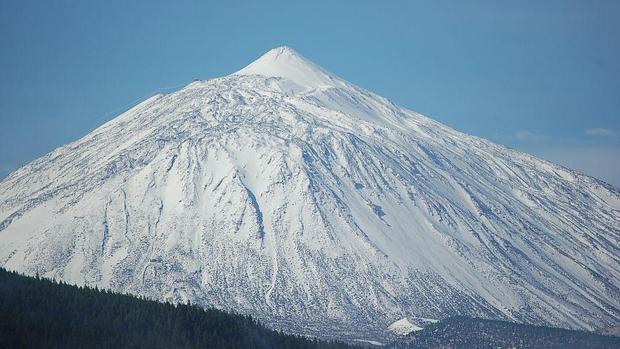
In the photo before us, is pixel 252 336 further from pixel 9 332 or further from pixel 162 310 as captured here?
pixel 9 332

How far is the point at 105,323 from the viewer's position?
416ft

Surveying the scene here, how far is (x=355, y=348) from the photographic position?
164 meters

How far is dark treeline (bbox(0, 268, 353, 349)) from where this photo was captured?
4550 inches

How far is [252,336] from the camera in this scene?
144000 mm

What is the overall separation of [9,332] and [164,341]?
2114 centimetres

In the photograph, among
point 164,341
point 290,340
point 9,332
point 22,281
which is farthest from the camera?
point 290,340

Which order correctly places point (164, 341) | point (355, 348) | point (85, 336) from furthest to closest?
1. point (355, 348)
2. point (164, 341)
3. point (85, 336)

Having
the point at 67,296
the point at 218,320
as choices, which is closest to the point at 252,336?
the point at 218,320

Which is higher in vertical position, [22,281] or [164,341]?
[22,281]

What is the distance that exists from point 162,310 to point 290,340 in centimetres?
2036

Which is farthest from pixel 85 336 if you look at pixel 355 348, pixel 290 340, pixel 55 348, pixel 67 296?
pixel 355 348

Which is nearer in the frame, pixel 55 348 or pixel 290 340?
pixel 55 348

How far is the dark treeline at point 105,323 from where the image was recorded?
115562 millimetres

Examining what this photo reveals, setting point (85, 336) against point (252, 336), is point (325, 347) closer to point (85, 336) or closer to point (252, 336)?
point (252, 336)
